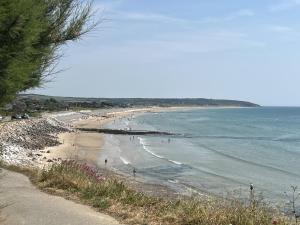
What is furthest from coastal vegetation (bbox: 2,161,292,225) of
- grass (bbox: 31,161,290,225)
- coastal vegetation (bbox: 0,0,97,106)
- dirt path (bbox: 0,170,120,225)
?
coastal vegetation (bbox: 0,0,97,106)

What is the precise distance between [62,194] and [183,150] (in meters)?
41.9

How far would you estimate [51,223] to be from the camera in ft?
29.1

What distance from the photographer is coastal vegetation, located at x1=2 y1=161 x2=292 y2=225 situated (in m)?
8.50

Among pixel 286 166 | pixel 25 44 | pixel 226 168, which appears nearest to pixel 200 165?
pixel 226 168

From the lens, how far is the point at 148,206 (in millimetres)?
10297

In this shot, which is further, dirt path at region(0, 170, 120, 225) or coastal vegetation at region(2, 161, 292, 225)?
dirt path at region(0, 170, 120, 225)

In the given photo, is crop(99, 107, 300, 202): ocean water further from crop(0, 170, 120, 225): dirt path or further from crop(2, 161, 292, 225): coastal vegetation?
crop(0, 170, 120, 225): dirt path

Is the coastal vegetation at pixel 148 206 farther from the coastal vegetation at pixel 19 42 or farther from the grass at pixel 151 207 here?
the coastal vegetation at pixel 19 42

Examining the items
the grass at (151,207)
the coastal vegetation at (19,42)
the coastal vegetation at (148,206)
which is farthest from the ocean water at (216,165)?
the coastal vegetation at (19,42)

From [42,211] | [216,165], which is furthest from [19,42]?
[216,165]

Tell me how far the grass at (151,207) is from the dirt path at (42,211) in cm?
39

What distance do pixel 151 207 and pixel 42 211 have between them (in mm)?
1939

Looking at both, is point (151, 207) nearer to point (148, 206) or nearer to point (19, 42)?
point (148, 206)

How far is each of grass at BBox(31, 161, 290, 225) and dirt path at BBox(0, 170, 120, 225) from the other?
393 millimetres
